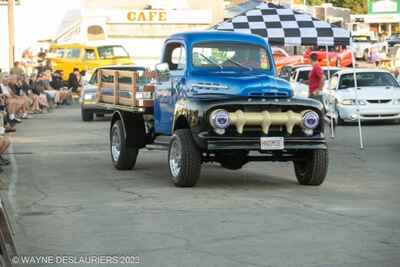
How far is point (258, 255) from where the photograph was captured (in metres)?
8.59

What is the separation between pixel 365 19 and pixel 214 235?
8248 centimetres

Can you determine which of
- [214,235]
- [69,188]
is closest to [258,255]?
[214,235]

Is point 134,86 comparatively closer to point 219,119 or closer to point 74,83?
point 219,119

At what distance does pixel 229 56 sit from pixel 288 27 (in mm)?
8227

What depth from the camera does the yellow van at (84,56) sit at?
44156 mm

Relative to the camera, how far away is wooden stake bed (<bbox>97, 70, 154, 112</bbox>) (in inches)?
A: 581

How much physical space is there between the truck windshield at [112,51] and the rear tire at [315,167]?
3133 centimetres

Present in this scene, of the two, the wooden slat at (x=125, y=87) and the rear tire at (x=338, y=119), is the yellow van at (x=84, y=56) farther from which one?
the wooden slat at (x=125, y=87)

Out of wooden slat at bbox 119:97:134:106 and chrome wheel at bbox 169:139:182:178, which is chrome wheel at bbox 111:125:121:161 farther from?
chrome wheel at bbox 169:139:182:178

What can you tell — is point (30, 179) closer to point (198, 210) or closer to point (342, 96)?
point (198, 210)

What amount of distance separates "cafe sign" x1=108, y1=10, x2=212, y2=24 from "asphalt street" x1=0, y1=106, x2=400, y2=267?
98.7 feet

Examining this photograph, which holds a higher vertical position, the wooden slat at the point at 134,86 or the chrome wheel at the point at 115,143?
the wooden slat at the point at 134,86

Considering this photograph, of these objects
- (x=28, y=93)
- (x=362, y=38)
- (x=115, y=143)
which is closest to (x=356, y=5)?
(x=362, y=38)

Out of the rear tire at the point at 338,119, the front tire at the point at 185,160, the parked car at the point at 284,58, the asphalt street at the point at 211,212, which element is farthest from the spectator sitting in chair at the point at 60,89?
the front tire at the point at 185,160
